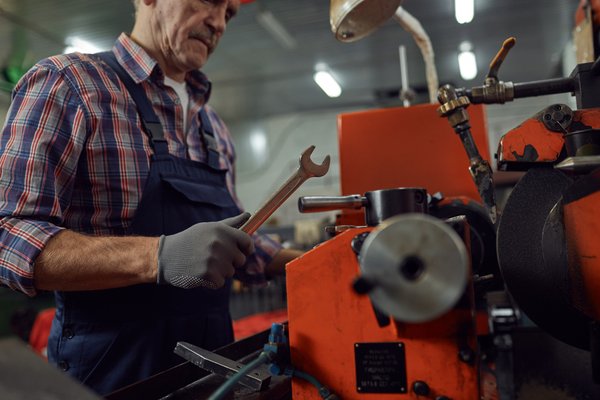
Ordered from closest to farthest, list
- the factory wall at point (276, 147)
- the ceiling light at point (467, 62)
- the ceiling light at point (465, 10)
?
the ceiling light at point (465, 10), the ceiling light at point (467, 62), the factory wall at point (276, 147)

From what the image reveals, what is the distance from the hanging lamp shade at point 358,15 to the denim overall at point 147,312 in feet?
1.47

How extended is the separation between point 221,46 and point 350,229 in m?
4.40

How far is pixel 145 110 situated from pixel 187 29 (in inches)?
9.1

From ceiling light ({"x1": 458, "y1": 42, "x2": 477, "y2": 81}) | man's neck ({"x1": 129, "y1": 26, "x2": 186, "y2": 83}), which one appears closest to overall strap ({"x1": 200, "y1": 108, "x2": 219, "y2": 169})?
man's neck ({"x1": 129, "y1": 26, "x2": 186, "y2": 83})

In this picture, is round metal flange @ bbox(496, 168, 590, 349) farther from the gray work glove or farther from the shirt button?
the shirt button

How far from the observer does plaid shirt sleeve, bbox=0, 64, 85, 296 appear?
31.1 inches

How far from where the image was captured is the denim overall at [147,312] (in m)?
0.92

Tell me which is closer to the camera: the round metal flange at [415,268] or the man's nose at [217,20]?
the round metal flange at [415,268]

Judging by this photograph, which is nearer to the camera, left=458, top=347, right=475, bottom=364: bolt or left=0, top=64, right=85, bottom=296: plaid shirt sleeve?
left=458, top=347, right=475, bottom=364: bolt

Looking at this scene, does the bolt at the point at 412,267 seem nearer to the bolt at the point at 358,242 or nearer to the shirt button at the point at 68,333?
the bolt at the point at 358,242

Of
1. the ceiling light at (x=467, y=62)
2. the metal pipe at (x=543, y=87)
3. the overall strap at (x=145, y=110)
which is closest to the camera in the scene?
the metal pipe at (x=543, y=87)

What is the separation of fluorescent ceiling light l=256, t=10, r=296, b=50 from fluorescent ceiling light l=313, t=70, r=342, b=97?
2.53ft

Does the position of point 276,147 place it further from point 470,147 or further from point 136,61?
point 470,147

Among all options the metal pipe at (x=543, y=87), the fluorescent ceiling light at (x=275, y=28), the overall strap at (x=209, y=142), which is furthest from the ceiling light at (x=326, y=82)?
the metal pipe at (x=543, y=87)
